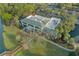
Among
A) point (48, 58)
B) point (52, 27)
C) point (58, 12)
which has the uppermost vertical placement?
point (58, 12)

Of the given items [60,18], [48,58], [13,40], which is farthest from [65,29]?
[13,40]

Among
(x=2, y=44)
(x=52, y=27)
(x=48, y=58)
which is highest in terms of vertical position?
(x=52, y=27)

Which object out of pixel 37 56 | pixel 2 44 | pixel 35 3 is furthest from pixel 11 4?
pixel 37 56

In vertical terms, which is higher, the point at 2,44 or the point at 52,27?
the point at 52,27

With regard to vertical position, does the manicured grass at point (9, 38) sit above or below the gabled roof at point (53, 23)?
below

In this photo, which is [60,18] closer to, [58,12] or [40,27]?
[58,12]

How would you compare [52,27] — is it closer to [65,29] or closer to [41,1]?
[65,29]

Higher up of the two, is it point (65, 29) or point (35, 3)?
point (35, 3)

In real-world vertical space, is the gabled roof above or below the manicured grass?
above

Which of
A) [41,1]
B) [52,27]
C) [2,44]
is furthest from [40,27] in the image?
[2,44]
